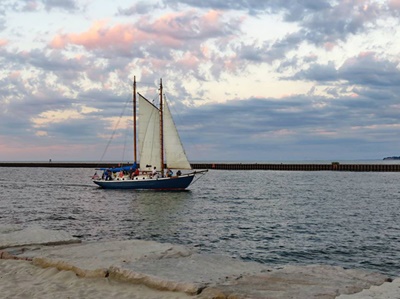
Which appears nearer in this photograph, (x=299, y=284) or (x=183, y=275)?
(x=299, y=284)

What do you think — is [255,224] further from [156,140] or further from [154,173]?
[156,140]

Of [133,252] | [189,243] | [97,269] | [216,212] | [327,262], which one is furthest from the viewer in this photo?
[216,212]

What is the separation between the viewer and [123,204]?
45.3 metres

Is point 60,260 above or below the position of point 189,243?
above

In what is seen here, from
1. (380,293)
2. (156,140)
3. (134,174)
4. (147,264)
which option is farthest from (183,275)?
(134,174)

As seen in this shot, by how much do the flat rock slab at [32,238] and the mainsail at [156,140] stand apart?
142ft

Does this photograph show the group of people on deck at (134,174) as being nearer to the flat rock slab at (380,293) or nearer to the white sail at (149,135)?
the white sail at (149,135)

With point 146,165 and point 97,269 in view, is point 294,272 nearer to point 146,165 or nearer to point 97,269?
point 97,269

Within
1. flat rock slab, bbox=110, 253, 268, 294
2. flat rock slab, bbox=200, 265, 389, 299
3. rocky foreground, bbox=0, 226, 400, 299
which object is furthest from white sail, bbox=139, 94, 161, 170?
flat rock slab, bbox=200, 265, 389, 299

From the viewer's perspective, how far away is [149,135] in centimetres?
6209

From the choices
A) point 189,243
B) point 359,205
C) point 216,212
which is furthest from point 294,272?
point 359,205

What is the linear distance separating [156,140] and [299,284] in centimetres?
5279

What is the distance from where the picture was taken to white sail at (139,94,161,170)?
6184cm

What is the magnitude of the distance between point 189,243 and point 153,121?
41.1m
